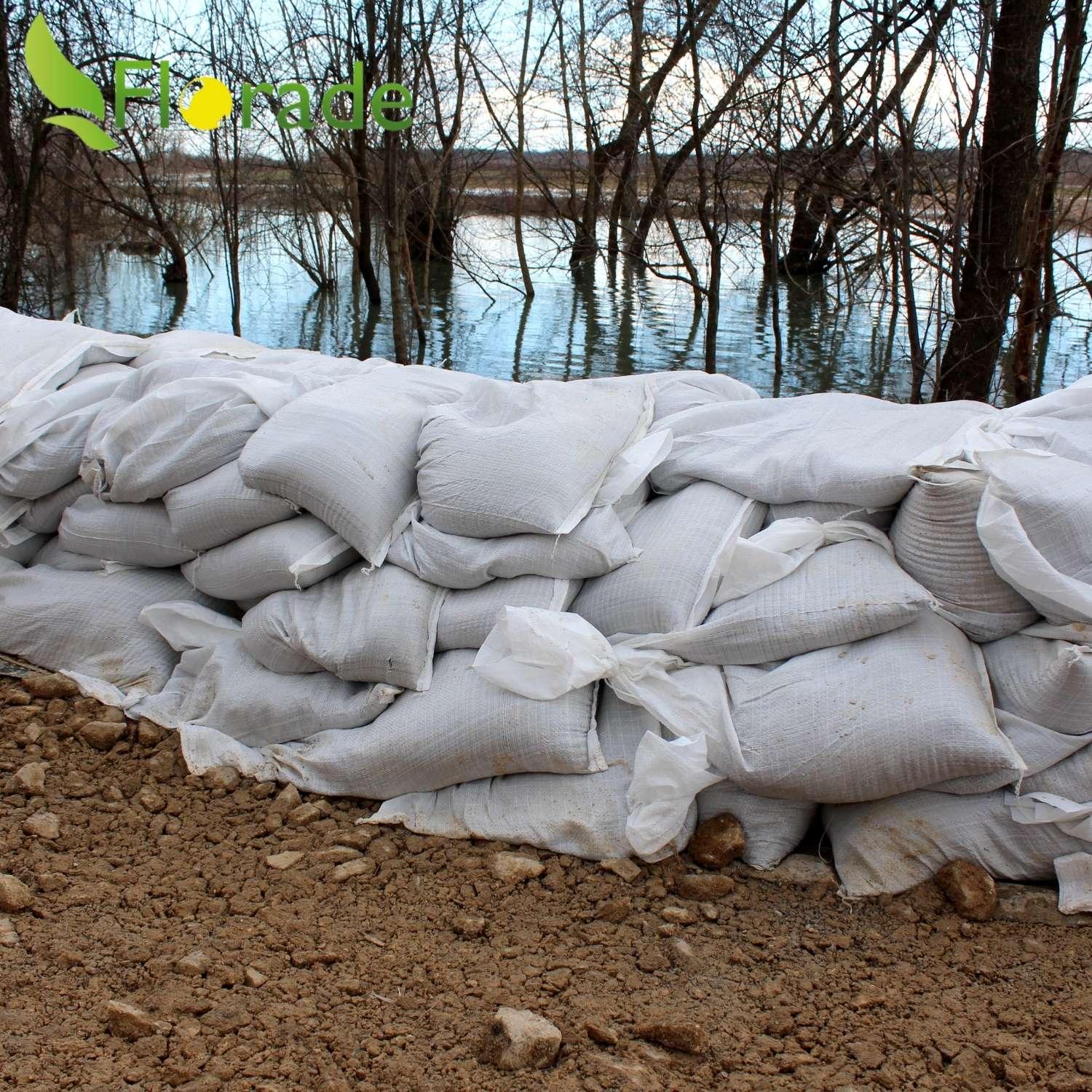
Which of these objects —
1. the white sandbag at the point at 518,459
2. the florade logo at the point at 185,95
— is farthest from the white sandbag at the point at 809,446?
the florade logo at the point at 185,95

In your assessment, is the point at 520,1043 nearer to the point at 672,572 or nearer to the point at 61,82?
the point at 672,572

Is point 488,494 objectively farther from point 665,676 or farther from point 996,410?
point 996,410

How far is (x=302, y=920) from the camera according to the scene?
1.81 metres

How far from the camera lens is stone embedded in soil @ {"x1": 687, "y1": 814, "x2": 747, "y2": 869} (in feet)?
6.40

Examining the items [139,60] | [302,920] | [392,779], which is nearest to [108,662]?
[392,779]

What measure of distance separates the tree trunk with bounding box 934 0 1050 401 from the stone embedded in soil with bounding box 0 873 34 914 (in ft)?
12.1

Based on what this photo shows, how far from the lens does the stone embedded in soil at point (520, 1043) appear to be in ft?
4.86

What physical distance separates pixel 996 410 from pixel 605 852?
1.36m

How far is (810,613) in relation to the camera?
2021 mm

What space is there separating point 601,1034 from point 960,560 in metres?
1.06

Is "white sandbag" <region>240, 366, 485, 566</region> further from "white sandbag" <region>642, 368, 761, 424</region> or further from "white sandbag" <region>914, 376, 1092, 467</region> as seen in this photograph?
"white sandbag" <region>914, 376, 1092, 467</region>

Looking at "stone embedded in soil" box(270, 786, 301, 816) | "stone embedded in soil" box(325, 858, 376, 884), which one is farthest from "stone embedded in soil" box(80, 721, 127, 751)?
"stone embedded in soil" box(325, 858, 376, 884)

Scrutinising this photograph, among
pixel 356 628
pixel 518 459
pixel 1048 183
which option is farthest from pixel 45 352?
pixel 1048 183

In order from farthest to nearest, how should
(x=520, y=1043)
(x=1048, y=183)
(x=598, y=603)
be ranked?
1. (x=1048, y=183)
2. (x=598, y=603)
3. (x=520, y=1043)
